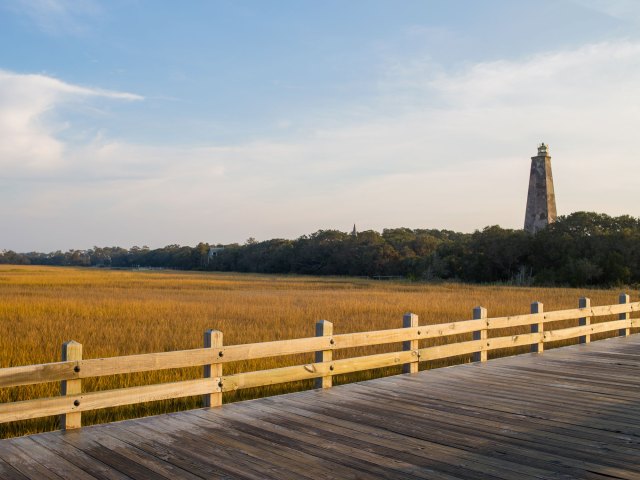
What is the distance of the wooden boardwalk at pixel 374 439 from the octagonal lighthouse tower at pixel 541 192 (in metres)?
67.9

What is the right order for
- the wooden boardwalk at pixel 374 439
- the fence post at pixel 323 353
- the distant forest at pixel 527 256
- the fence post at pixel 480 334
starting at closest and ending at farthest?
1. the wooden boardwalk at pixel 374 439
2. the fence post at pixel 323 353
3. the fence post at pixel 480 334
4. the distant forest at pixel 527 256

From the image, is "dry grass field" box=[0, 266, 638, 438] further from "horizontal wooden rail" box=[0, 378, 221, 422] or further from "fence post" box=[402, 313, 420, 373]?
"horizontal wooden rail" box=[0, 378, 221, 422]

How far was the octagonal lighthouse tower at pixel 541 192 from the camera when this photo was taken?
240 ft

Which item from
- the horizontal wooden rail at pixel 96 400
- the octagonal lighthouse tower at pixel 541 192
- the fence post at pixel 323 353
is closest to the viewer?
the horizontal wooden rail at pixel 96 400

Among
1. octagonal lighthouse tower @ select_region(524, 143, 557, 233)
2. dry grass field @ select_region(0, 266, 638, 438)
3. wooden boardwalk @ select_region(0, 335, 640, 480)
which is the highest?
octagonal lighthouse tower @ select_region(524, 143, 557, 233)

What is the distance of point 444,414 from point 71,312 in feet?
67.9

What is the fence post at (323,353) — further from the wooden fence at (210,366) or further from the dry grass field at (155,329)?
the dry grass field at (155,329)

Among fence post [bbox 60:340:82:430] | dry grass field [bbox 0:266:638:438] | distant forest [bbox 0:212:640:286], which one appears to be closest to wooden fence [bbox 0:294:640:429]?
fence post [bbox 60:340:82:430]

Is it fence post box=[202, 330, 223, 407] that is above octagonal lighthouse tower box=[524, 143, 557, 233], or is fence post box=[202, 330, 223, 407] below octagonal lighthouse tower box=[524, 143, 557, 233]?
below

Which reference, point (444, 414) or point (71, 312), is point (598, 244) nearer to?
point (71, 312)

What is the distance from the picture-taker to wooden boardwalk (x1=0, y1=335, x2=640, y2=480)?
5164 millimetres

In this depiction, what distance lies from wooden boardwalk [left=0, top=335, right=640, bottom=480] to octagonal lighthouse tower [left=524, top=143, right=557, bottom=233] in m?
67.9

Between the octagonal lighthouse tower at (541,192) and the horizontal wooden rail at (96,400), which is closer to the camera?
the horizontal wooden rail at (96,400)

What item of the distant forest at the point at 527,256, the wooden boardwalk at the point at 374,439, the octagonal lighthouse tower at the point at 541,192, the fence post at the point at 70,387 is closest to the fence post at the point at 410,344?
the wooden boardwalk at the point at 374,439
